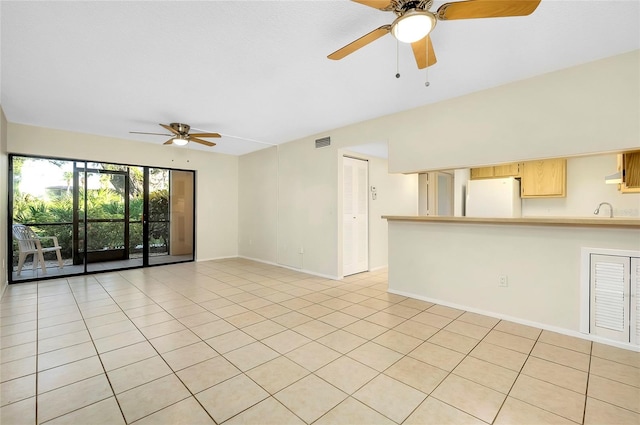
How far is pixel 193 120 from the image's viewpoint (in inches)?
177

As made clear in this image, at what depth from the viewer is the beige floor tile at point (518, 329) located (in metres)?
2.77

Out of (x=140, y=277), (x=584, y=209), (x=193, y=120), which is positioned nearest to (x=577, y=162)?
(x=584, y=209)

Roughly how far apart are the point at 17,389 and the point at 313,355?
2100mm

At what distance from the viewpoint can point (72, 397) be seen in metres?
1.84

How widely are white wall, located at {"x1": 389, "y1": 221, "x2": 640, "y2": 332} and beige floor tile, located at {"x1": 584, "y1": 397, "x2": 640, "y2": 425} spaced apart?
3.97 ft

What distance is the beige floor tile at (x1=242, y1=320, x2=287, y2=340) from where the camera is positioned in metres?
2.75

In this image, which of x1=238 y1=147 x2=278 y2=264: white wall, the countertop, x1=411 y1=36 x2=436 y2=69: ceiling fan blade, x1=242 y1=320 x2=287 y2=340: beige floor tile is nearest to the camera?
x1=411 y1=36 x2=436 y2=69: ceiling fan blade

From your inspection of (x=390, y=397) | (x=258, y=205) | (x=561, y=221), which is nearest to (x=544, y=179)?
(x=561, y=221)

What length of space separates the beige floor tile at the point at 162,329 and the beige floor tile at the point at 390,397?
2016 millimetres

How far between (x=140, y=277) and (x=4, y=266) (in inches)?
72.2

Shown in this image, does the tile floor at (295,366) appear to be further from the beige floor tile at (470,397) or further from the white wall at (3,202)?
the white wall at (3,202)

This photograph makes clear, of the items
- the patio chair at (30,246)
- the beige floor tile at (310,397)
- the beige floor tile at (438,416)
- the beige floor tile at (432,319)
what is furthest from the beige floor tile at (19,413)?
the patio chair at (30,246)

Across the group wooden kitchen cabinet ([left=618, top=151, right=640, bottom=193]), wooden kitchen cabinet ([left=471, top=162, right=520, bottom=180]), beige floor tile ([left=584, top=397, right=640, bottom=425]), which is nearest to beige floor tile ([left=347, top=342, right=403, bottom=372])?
beige floor tile ([left=584, top=397, right=640, bottom=425])

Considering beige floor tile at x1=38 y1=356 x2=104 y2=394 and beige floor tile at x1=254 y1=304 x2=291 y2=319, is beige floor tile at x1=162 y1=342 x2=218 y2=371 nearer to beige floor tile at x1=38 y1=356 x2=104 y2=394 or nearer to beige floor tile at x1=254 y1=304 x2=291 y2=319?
beige floor tile at x1=38 y1=356 x2=104 y2=394
